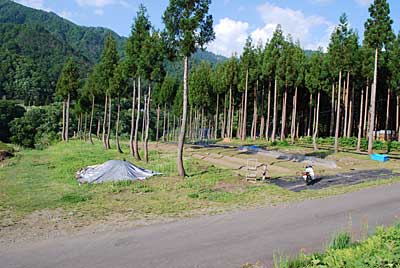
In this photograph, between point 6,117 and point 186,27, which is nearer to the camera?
point 186,27

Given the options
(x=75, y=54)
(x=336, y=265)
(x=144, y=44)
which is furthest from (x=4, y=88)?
(x=336, y=265)

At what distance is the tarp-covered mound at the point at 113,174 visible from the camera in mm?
17812

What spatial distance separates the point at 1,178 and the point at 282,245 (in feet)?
55.1

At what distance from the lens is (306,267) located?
540cm

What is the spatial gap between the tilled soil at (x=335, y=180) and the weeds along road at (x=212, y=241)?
3954 mm

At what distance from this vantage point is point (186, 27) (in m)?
17.8

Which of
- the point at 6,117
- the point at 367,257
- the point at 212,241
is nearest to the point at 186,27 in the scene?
the point at 212,241

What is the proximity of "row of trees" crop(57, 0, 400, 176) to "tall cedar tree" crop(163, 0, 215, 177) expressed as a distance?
0.05 m

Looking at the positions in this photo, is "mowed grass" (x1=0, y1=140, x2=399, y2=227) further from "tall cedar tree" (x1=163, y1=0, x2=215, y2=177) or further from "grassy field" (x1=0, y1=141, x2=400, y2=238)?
"tall cedar tree" (x1=163, y1=0, x2=215, y2=177)

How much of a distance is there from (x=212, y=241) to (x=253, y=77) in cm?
3771

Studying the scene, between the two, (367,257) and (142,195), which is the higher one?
(367,257)

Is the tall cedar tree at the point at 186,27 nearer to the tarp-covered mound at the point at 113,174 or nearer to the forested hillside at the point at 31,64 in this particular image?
the tarp-covered mound at the point at 113,174

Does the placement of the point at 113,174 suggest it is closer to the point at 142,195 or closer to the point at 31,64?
the point at 142,195

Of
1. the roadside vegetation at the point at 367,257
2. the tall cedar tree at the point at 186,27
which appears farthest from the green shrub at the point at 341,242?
the tall cedar tree at the point at 186,27
